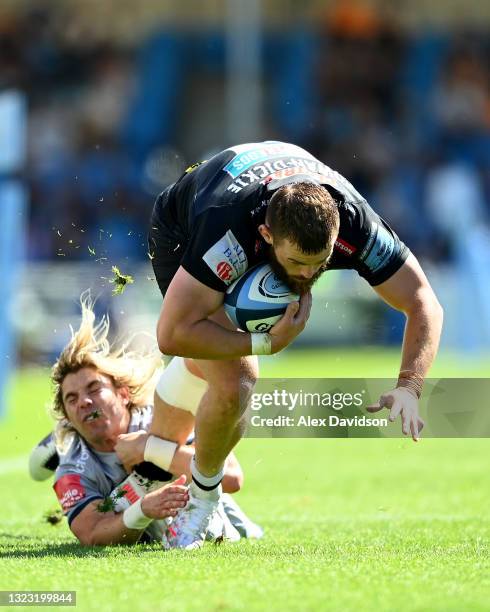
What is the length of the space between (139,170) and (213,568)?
1851 centimetres

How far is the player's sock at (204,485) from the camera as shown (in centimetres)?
583

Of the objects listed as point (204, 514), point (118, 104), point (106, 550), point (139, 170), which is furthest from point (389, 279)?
point (118, 104)

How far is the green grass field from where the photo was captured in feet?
14.6

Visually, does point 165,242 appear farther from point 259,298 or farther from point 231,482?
point 231,482

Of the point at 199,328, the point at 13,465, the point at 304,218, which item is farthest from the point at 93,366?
the point at 13,465

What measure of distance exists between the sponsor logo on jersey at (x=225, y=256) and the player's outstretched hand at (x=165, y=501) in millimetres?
979

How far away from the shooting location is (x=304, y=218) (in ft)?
16.9

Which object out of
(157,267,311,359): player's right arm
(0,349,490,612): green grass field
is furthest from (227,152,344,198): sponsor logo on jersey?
(0,349,490,612): green grass field

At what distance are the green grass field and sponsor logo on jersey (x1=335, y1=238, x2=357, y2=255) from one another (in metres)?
1.28

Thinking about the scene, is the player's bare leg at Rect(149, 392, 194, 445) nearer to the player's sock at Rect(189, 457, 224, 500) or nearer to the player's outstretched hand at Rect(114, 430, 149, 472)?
the player's outstretched hand at Rect(114, 430, 149, 472)

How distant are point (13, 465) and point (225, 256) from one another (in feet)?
14.9

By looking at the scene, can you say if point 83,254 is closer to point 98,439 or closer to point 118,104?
point 118,104

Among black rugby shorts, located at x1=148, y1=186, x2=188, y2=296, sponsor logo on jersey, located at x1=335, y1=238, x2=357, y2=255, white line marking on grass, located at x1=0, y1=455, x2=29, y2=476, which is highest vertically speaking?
sponsor logo on jersey, located at x1=335, y1=238, x2=357, y2=255

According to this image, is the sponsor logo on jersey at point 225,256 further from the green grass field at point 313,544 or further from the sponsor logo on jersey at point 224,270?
the green grass field at point 313,544
